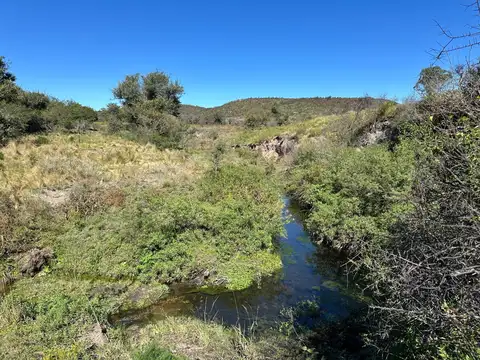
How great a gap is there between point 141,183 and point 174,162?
15.6 feet

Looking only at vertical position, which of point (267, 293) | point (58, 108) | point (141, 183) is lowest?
point (267, 293)

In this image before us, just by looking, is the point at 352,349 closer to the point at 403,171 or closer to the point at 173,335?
the point at 173,335

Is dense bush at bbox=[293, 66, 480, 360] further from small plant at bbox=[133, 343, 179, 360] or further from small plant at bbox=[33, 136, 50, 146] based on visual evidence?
small plant at bbox=[33, 136, 50, 146]

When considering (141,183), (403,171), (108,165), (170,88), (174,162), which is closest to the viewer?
(403,171)

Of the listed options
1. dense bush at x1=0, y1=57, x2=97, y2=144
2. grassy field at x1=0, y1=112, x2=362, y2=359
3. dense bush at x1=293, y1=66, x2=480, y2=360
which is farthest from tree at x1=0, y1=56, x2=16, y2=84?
dense bush at x1=293, y1=66, x2=480, y2=360

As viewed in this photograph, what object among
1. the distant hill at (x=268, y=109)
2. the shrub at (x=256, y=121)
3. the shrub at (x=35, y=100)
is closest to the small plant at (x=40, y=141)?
the shrub at (x=35, y=100)

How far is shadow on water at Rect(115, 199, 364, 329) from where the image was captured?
6.96 m

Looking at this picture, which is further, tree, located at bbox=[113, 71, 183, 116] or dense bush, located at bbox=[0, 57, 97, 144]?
tree, located at bbox=[113, 71, 183, 116]

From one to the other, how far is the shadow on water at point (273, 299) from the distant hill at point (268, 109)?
3582cm

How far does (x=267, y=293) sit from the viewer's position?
802cm

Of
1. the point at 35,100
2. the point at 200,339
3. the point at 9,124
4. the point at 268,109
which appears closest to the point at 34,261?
the point at 200,339

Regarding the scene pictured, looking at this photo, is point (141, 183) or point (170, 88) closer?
point (141, 183)

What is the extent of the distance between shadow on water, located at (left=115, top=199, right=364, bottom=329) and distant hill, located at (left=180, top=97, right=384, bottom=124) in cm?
3582

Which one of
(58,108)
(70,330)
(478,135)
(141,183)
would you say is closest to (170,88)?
(58,108)
